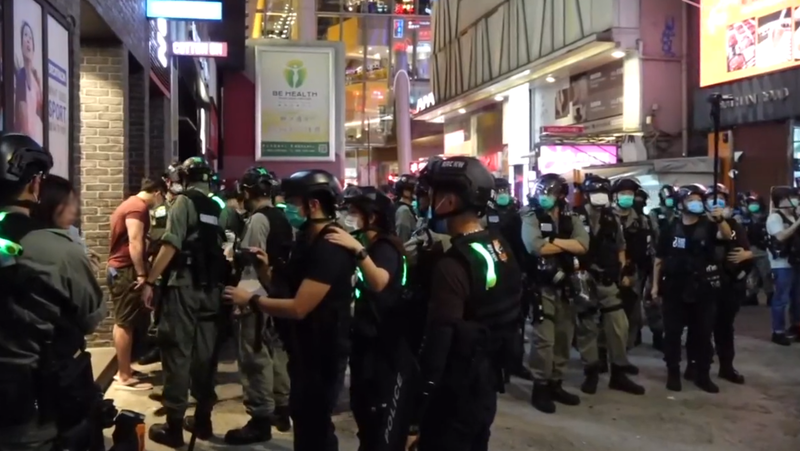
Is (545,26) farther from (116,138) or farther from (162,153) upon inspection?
(116,138)

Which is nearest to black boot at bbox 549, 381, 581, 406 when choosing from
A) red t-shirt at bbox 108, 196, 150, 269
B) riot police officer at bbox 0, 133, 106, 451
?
red t-shirt at bbox 108, 196, 150, 269

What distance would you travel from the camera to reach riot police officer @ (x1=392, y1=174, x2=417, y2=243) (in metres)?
9.32

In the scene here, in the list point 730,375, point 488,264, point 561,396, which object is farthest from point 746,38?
point 488,264

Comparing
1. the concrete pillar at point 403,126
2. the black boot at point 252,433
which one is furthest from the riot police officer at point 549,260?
the concrete pillar at point 403,126

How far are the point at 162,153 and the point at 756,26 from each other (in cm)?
1203

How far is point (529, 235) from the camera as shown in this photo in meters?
7.12

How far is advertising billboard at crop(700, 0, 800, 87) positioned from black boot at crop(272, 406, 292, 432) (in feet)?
42.4

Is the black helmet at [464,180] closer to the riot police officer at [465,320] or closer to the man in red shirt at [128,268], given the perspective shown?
the riot police officer at [465,320]

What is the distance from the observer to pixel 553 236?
23.3ft

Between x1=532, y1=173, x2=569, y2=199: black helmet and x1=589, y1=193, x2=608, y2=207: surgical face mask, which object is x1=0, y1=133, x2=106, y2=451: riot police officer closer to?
x1=532, y1=173, x2=569, y2=199: black helmet

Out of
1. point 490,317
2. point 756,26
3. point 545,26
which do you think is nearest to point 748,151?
point 756,26

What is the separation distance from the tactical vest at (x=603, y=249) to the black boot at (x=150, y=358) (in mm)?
4485

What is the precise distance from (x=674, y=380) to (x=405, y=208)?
3493 millimetres

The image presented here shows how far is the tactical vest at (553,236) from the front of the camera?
23.3 feet
